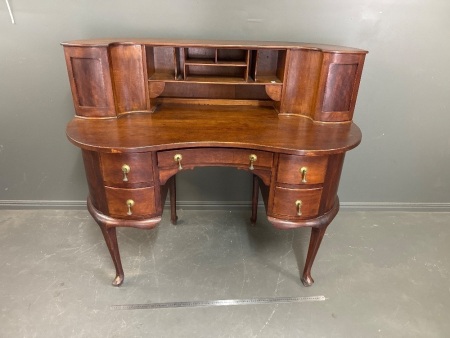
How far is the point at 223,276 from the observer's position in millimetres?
2033

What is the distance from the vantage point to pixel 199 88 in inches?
78.4

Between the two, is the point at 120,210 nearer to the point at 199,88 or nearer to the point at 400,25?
the point at 199,88

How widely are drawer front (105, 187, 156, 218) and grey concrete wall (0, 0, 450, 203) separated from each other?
91 centimetres

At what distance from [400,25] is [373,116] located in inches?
24.4

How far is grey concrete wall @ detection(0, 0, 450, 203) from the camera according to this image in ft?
6.50

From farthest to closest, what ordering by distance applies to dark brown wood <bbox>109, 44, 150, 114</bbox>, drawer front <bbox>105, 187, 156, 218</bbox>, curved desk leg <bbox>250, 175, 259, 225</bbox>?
curved desk leg <bbox>250, 175, 259, 225</bbox> < dark brown wood <bbox>109, 44, 150, 114</bbox> < drawer front <bbox>105, 187, 156, 218</bbox>

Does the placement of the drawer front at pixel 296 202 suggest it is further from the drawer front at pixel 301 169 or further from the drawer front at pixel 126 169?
the drawer front at pixel 126 169

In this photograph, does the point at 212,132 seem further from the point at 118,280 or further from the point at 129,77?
the point at 118,280

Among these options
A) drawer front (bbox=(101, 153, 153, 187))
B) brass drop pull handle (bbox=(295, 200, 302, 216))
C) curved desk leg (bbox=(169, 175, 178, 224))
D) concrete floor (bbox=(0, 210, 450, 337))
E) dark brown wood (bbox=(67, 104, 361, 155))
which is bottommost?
concrete floor (bbox=(0, 210, 450, 337))

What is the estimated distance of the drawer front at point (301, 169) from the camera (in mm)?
1479

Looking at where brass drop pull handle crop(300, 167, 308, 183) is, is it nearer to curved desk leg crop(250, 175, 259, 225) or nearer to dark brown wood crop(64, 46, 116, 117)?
curved desk leg crop(250, 175, 259, 225)

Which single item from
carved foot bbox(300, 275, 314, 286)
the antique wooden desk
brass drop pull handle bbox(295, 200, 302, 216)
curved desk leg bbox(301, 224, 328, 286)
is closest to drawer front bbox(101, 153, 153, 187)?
the antique wooden desk

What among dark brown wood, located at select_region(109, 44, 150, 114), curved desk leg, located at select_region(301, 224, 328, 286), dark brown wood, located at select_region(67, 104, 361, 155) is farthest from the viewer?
curved desk leg, located at select_region(301, 224, 328, 286)

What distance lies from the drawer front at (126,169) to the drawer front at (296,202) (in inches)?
25.8
